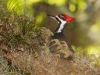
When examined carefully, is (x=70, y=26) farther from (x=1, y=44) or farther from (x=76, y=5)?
(x=1, y=44)

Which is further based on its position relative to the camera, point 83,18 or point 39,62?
point 83,18

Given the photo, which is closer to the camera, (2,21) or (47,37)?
(2,21)

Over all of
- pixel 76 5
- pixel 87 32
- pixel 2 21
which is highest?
pixel 2 21

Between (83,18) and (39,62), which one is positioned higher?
(39,62)

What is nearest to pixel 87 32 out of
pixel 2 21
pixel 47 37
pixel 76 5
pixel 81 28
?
pixel 81 28

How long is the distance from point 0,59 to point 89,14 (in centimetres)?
224

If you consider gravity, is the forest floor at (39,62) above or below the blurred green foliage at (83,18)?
above

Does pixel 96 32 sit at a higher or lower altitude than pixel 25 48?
lower

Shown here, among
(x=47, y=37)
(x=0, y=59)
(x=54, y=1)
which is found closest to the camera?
(x=0, y=59)

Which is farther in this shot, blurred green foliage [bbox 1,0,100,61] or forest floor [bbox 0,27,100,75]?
blurred green foliage [bbox 1,0,100,61]

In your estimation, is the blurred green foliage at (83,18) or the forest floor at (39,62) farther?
the blurred green foliage at (83,18)

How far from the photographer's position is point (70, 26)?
15.9 feet

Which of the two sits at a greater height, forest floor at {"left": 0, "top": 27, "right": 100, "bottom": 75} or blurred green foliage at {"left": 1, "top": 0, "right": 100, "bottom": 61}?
forest floor at {"left": 0, "top": 27, "right": 100, "bottom": 75}

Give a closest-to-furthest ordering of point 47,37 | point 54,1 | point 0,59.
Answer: point 0,59 → point 47,37 → point 54,1
